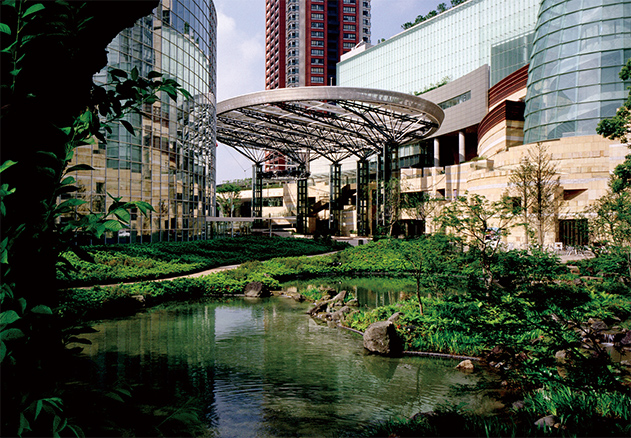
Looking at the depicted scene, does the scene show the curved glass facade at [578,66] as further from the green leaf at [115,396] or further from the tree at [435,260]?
the green leaf at [115,396]

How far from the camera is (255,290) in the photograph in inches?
697

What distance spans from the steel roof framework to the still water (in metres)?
29.4

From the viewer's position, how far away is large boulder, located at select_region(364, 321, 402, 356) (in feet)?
31.9

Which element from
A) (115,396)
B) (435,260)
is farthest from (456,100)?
(115,396)

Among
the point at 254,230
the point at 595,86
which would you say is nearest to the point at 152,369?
the point at 595,86

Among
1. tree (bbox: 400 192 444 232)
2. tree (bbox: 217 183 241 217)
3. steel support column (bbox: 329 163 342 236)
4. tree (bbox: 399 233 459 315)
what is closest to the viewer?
tree (bbox: 399 233 459 315)

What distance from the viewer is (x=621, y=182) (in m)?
19.8

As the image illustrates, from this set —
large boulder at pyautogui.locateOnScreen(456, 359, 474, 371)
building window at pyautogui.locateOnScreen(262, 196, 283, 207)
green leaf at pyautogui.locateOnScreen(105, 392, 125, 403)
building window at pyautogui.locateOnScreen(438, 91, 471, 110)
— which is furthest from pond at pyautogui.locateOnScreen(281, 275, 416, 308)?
building window at pyautogui.locateOnScreen(262, 196, 283, 207)

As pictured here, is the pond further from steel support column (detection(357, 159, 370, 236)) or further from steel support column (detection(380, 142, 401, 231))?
steel support column (detection(357, 159, 370, 236))

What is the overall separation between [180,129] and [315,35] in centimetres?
9049

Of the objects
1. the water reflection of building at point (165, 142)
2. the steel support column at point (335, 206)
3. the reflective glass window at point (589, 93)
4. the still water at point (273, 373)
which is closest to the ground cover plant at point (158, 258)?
the water reflection of building at point (165, 142)

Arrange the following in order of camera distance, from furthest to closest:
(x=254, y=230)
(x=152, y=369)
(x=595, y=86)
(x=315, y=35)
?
(x=315, y=35) → (x=254, y=230) → (x=595, y=86) → (x=152, y=369)

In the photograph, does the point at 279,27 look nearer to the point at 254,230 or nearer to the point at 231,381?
the point at 254,230

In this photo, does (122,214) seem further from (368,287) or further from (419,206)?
(419,206)
